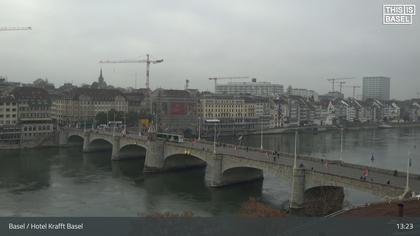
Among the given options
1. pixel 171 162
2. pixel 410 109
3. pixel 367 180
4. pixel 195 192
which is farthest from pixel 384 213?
pixel 410 109

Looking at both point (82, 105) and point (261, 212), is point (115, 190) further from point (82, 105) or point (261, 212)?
point (82, 105)

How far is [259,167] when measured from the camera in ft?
107

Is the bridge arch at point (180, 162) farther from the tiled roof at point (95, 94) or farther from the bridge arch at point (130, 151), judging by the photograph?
the tiled roof at point (95, 94)

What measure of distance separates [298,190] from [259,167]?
474 cm

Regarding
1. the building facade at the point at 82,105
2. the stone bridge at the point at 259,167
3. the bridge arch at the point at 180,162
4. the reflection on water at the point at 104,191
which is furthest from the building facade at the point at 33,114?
the bridge arch at the point at 180,162

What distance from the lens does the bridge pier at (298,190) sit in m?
28.1

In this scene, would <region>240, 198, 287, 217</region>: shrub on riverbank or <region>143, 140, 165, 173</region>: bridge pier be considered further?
<region>143, 140, 165, 173</region>: bridge pier

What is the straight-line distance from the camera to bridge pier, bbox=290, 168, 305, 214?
1107 inches

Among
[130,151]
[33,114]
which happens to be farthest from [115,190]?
[33,114]

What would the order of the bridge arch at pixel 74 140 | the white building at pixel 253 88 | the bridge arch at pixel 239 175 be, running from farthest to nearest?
the white building at pixel 253 88 < the bridge arch at pixel 74 140 < the bridge arch at pixel 239 175

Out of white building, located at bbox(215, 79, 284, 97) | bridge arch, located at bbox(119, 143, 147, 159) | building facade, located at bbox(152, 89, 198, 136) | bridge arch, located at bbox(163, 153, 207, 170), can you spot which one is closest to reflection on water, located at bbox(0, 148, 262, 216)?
bridge arch, located at bbox(163, 153, 207, 170)

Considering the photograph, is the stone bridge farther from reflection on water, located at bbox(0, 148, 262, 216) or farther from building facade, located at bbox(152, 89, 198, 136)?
building facade, located at bbox(152, 89, 198, 136)

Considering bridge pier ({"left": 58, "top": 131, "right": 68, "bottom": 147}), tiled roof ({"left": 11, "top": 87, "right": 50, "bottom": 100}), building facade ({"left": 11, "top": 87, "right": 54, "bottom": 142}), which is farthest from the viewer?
tiled roof ({"left": 11, "top": 87, "right": 50, "bottom": 100})

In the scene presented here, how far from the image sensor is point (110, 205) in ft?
100
